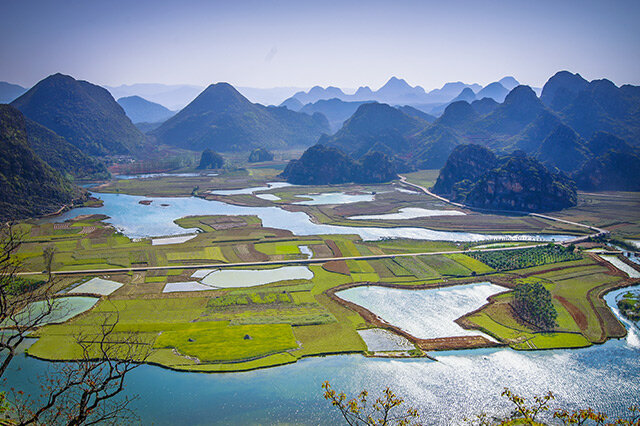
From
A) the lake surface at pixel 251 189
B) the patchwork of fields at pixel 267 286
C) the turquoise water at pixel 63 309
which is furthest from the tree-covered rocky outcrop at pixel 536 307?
Result: the lake surface at pixel 251 189

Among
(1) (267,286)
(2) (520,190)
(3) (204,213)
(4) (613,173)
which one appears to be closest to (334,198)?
(3) (204,213)

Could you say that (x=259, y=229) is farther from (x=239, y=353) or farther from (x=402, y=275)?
(x=239, y=353)

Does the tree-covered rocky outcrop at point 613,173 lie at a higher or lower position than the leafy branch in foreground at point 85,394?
higher

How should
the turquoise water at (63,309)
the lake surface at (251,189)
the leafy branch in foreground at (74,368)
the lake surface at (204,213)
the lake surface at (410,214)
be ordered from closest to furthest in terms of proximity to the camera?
the leafy branch in foreground at (74,368)
the turquoise water at (63,309)
the lake surface at (204,213)
the lake surface at (410,214)
the lake surface at (251,189)

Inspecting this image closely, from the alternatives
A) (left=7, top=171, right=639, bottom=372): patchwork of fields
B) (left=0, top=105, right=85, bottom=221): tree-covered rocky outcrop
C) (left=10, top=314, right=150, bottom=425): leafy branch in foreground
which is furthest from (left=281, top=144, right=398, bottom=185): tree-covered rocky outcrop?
(left=10, top=314, right=150, bottom=425): leafy branch in foreground

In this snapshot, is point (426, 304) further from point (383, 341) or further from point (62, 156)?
point (62, 156)

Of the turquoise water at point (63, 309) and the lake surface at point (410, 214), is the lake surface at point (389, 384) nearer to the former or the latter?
the turquoise water at point (63, 309)

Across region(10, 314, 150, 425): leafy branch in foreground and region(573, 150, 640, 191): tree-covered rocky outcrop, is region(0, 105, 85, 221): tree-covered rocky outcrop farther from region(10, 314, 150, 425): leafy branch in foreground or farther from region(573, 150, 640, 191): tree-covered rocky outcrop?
region(573, 150, 640, 191): tree-covered rocky outcrop
